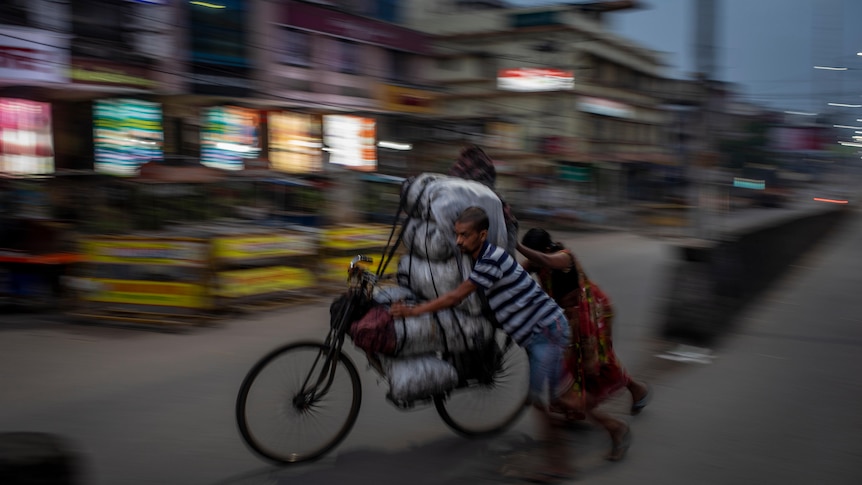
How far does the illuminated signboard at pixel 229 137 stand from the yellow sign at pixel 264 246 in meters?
10.7

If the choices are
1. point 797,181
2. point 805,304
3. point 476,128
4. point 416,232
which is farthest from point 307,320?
point 797,181

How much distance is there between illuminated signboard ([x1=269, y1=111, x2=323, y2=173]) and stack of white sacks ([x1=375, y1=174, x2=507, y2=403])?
60.3ft

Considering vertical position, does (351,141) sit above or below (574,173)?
above

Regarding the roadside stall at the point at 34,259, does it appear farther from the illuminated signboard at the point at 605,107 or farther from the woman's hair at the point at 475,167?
the illuminated signboard at the point at 605,107

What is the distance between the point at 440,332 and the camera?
4.27m

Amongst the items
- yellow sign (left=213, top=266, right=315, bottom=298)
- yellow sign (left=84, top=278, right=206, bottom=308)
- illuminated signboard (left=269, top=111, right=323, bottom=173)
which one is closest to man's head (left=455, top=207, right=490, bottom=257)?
yellow sign (left=84, top=278, right=206, bottom=308)

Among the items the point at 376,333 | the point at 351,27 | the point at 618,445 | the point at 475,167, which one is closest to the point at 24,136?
the point at 351,27

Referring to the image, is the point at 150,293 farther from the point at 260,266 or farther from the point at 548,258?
the point at 548,258

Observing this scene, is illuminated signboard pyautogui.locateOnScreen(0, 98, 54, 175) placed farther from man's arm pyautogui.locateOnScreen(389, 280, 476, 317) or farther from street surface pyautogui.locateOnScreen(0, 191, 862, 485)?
man's arm pyautogui.locateOnScreen(389, 280, 476, 317)

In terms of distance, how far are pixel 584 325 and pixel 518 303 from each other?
2.52ft

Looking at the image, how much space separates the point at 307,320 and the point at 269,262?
110 centimetres

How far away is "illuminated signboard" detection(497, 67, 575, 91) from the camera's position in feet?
136

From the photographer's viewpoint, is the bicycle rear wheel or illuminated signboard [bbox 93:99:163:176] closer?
the bicycle rear wheel

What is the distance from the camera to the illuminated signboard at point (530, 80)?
41312 mm
